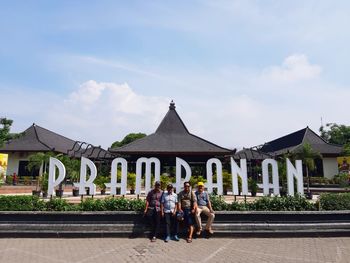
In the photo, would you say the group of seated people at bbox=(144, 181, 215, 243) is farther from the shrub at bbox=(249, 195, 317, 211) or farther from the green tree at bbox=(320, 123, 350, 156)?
the green tree at bbox=(320, 123, 350, 156)

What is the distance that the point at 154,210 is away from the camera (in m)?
8.22

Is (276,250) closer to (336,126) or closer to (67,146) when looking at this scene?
(67,146)

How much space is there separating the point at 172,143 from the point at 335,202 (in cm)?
1435

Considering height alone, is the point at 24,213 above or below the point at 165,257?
above

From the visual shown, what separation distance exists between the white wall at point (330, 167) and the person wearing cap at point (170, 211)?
2875 centimetres

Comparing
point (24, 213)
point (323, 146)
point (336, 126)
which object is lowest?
point (24, 213)

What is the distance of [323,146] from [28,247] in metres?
32.6

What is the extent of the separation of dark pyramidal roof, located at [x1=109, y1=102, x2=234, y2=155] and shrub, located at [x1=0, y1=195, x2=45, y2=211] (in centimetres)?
1089

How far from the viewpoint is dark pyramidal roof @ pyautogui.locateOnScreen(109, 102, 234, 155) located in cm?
2098

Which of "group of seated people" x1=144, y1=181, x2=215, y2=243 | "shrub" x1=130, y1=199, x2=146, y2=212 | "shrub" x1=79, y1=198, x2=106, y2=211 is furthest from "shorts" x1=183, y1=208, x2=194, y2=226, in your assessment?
"shrub" x1=79, y1=198, x2=106, y2=211

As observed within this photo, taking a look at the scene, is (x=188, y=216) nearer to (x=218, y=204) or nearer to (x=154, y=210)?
(x=154, y=210)

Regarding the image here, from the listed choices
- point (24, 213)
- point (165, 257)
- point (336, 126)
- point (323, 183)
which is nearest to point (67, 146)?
point (323, 183)

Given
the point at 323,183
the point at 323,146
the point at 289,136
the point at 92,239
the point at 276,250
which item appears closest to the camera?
the point at 276,250

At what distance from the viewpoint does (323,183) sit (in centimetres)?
3011
